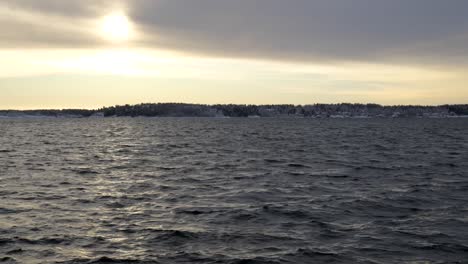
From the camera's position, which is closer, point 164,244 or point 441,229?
point 164,244

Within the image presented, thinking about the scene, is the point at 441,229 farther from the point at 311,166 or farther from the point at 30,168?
the point at 30,168

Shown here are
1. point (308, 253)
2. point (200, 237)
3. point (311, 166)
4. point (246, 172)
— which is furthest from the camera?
point (311, 166)

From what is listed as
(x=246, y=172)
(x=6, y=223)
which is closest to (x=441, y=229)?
(x=6, y=223)

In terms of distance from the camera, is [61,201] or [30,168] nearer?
[61,201]

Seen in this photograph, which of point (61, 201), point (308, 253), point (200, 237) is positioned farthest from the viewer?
point (61, 201)

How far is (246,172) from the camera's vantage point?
129 feet

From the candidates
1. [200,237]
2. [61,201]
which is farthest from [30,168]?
[200,237]

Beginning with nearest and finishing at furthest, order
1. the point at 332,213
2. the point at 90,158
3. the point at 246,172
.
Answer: the point at 332,213, the point at 246,172, the point at 90,158

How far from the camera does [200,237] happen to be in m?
19.0

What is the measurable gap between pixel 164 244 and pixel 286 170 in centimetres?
2349

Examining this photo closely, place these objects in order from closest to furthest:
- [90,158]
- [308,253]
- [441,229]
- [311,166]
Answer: [308,253]
[441,229]
[311,166]
[90,158]

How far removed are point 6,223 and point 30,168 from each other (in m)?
21.9

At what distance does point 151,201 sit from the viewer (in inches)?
1043

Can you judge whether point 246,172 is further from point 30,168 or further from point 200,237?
point 200,237
